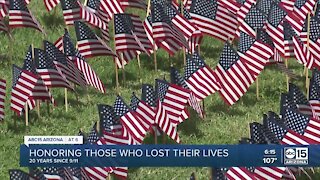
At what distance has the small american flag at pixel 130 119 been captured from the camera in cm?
3366

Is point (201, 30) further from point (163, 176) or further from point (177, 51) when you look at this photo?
point (163, 176)

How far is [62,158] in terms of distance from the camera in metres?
30.1

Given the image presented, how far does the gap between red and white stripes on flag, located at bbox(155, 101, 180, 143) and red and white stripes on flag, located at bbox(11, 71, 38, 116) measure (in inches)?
108

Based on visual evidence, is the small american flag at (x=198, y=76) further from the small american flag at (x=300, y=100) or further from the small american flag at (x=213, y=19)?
the small american flag at (x=213, y=19)

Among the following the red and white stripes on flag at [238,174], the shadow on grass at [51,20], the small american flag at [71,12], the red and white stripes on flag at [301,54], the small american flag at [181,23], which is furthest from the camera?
the shadow on grass at [51,20]

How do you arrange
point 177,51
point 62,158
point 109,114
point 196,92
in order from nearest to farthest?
A: point 62,158 → point 109,114 → point 196,92 → point 177,51

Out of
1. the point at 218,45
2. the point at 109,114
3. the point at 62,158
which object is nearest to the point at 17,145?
the point at 109,114

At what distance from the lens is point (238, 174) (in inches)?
1246

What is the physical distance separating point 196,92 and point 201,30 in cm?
328

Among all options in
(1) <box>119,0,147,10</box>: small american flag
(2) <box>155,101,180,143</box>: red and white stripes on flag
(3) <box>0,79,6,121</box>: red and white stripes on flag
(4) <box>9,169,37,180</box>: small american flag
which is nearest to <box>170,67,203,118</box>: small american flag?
(2) <box>155,101,180,143</box>: red and white stripes on flag

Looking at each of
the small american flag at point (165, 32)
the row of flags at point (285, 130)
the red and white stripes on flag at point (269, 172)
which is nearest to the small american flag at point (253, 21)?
the small american flag at point (165, 32)

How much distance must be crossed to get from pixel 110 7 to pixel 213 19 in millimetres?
2497

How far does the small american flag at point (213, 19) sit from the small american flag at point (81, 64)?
3113 millimetres

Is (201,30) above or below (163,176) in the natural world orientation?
above
